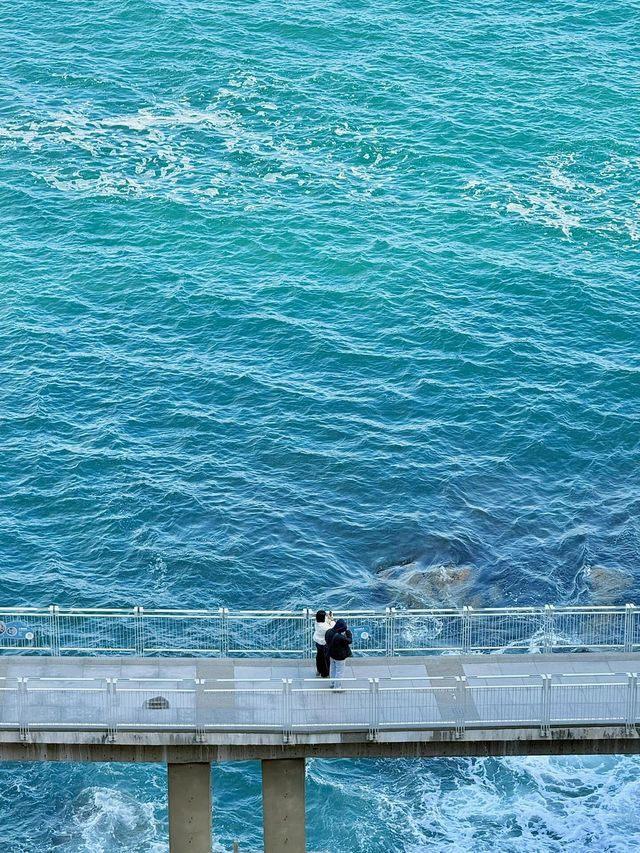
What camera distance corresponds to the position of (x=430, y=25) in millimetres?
104625

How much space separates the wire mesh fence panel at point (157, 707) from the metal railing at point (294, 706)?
3cm

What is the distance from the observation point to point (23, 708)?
1628 inches

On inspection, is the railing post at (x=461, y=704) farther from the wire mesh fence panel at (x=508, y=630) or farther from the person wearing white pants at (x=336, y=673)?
the wire mesh fence panel at (x=508, y=630)

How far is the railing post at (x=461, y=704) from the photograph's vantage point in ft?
136

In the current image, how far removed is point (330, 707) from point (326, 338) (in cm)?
3321

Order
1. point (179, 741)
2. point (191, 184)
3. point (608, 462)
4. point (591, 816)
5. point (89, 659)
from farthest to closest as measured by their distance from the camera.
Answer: point (191, 184) → point (608, 462) → point (591, 816) → point (89, 659) → point (179, 741)

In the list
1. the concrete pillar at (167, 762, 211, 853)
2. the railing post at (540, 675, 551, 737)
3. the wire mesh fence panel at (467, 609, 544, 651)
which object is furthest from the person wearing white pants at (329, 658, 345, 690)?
the wire mesh fence panel at (467, 609, 544, 651)

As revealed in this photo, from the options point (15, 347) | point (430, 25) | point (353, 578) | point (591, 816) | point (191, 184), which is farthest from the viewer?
point (430, 25)

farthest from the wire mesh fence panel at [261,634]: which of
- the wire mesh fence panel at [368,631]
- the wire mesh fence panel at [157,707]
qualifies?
the wire mesh fence panel at [157,707]

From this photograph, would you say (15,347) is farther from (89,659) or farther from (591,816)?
(591,816)

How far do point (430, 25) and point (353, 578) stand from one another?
5640 centimetres

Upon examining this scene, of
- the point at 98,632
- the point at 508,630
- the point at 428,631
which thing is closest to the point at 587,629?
the point at 508,630

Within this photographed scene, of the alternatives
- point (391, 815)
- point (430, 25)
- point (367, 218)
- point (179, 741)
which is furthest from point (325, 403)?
point (430, 25)

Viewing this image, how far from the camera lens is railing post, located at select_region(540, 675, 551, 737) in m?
41.6
